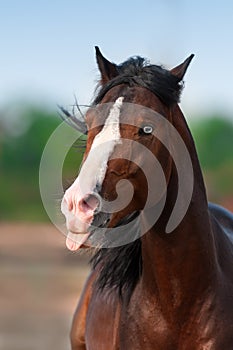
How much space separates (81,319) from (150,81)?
7.24 feet

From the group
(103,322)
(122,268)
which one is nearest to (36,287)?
(103,322)

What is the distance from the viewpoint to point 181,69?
14.1ft

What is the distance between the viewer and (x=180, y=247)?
4273 mm

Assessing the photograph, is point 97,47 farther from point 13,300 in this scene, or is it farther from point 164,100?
point 13,300

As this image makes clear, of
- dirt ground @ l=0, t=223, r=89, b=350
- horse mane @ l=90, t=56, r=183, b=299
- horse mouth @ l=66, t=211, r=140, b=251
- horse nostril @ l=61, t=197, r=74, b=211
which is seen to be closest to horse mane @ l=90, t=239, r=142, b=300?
horse mane @ l=90, t=56, r=183, b=299

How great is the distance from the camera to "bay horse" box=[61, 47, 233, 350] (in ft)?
12.7

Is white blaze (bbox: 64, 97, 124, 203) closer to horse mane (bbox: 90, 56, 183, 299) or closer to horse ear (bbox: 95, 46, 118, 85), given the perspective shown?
horse mane (bbox: 90, 56, 183, 299)

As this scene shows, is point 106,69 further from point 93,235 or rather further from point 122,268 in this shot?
point 122,268

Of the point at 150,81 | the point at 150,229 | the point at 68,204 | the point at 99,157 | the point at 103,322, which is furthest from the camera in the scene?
the point at 103,322

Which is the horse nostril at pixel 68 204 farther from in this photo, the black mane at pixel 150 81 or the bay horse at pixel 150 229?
the black mane at pixel 150 81

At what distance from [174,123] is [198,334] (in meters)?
0.92

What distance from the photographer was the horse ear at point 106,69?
432 cm

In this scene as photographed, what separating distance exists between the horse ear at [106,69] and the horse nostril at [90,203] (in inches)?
28.7

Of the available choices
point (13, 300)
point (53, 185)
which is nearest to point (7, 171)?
point (13, 300)
